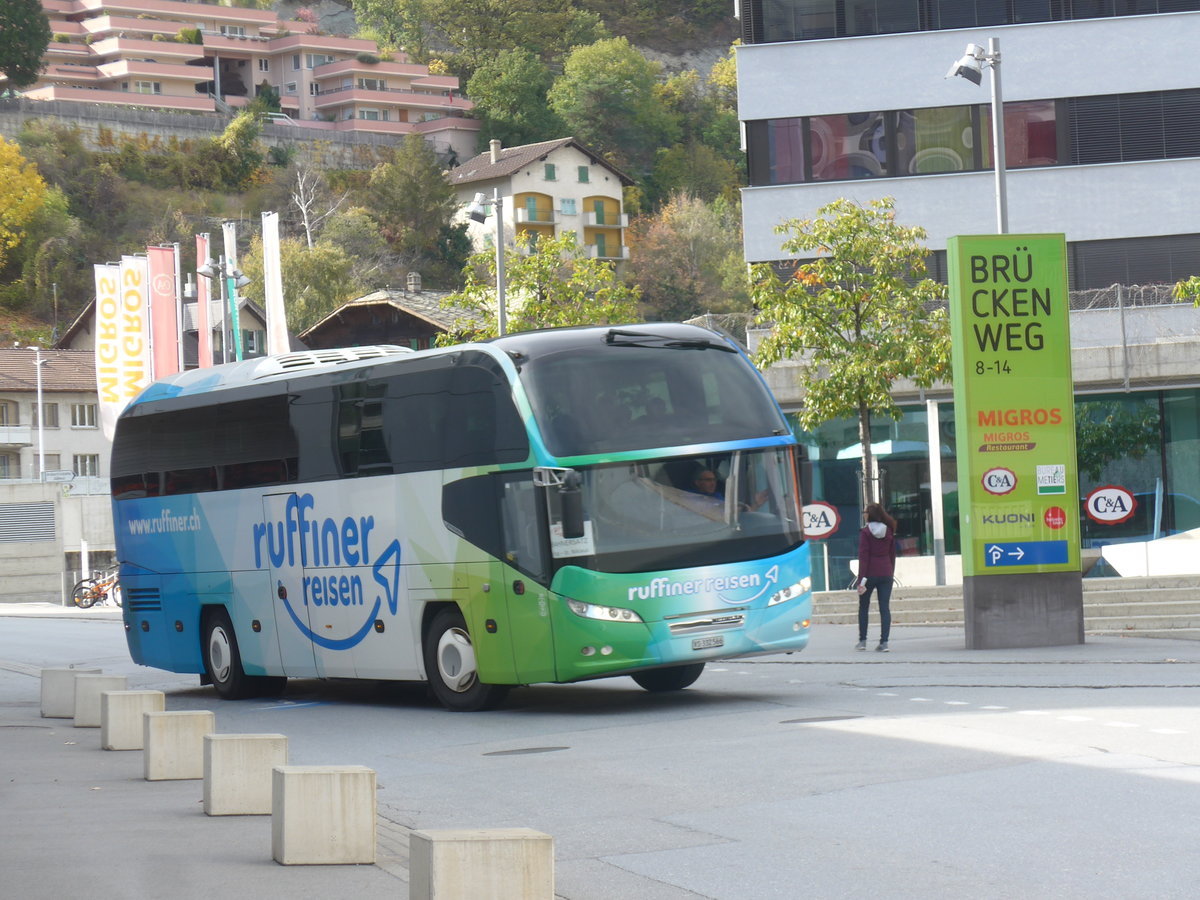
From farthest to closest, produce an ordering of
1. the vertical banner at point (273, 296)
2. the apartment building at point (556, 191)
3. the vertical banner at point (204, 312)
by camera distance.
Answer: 1. the apartment building at point (556, 191)
2. the vertical banner at point (204, 312)
3. the vertical banner at point (273, 296)

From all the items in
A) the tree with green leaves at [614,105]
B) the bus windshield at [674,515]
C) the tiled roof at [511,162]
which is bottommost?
the bus windshield at [674,515]

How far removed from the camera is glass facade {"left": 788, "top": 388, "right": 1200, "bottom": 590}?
35062 mm

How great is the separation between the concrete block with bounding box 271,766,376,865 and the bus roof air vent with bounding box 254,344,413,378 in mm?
9832

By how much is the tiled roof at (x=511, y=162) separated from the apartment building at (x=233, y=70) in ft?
33.2

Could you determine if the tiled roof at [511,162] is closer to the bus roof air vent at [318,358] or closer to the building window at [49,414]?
the building window at [49,414]

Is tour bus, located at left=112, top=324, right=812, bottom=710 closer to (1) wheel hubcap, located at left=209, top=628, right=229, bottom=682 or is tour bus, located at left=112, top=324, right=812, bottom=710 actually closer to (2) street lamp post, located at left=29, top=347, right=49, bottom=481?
(1) wheel hubcap, located at left=209, top=628, right=229, bottom=682

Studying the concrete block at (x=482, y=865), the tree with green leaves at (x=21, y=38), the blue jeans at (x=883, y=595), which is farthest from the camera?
the tree with green leaves at (x=21, y=38)

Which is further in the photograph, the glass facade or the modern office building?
the modern office building

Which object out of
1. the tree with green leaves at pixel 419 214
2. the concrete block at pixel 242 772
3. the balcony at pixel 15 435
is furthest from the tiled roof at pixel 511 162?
the concrete block at pixel 242 772

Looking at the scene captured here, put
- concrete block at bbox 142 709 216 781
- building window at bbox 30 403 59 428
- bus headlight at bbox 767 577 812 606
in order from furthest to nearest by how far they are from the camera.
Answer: building window at bbox 30 403 59 428 → bus headlight at bbox 767 577 812 606 → concrete block at bbox 142 709 216 781

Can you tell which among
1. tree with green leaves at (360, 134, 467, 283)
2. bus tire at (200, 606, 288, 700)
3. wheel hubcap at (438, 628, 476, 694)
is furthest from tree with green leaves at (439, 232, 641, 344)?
tree with green leaves at (360, 134, 467, 283)

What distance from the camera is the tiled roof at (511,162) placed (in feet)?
390

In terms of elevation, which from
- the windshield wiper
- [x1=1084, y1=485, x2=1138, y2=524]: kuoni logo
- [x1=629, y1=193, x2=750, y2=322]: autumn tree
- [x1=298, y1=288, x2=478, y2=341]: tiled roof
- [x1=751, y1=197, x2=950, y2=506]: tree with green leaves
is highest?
[x1=629, y1=193, x2=750, y2=322]: autumn tree

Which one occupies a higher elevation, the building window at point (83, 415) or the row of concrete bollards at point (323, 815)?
the building window at point (83, 415)
